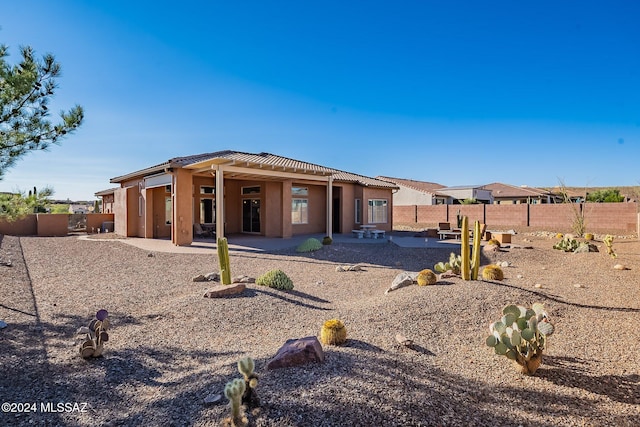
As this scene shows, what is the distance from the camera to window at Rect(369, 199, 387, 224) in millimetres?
23864

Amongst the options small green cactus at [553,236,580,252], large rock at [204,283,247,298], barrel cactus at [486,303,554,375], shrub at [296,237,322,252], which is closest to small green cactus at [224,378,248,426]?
barrel cactus at [486,303,554,375]

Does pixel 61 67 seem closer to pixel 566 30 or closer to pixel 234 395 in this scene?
pixel 234 395

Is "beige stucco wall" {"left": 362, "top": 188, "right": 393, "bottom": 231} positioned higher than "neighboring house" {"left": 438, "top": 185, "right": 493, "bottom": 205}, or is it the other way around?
"neighboring house" {"left": 438, "top": 185, "right": 493, "bottom": 205}

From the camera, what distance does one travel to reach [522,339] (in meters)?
3.88

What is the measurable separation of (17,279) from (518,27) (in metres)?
16.1

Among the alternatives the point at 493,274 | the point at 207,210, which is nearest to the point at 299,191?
the point at 207,210

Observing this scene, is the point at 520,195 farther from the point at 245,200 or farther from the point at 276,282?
the point at 276,282

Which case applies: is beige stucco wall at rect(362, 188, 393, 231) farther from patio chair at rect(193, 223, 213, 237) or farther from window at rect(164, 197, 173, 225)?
window at rect(164, 197, 173, 225)

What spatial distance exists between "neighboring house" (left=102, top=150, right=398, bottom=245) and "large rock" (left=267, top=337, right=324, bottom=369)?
12.0 m

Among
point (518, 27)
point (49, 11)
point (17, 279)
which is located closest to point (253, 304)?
point (17, 279)

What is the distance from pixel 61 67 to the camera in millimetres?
5430

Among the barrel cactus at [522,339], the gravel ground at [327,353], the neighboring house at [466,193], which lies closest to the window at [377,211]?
the gravel ground at [327,353]

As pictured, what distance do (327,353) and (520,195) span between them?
150ft

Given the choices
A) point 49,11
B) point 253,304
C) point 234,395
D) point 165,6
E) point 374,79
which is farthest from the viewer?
point 374,79
